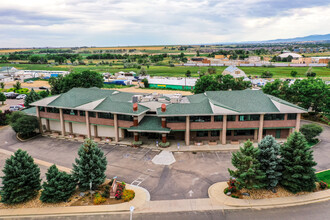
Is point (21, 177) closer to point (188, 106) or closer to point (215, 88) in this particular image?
point (188, 106)

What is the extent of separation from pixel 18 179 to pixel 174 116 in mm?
22834

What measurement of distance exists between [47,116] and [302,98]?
5204 centimetres

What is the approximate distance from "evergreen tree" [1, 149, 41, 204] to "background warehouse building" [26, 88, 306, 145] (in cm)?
1690

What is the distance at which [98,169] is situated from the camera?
26.7 metres

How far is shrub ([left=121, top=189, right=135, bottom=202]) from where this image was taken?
26.0 metres

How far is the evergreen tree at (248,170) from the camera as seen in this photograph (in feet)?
83.7

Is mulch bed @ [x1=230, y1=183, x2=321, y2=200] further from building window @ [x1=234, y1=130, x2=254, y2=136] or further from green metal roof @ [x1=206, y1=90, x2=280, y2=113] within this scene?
building window @ [x1=234, y1=130, x2=254, y2=136]

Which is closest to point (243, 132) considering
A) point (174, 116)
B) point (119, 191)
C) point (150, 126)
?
point (174, 116)

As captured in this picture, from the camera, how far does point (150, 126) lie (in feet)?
132

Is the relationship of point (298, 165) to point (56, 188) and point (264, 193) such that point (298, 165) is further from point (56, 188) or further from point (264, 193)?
point (56, 188)

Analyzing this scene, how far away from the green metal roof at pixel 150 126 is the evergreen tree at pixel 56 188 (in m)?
15.5

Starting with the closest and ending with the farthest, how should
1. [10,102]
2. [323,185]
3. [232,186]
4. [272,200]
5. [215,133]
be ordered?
1. [272,200]
2. [232,186]
3. [323,185]
4. [215,133]
5. [10,102]

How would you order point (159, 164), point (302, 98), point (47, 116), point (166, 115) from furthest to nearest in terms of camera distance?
point (302, 98)
point (47, 116)
point (166, 115)
point (159, 164)

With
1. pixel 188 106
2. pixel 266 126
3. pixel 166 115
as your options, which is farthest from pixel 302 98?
pixel 166 115
